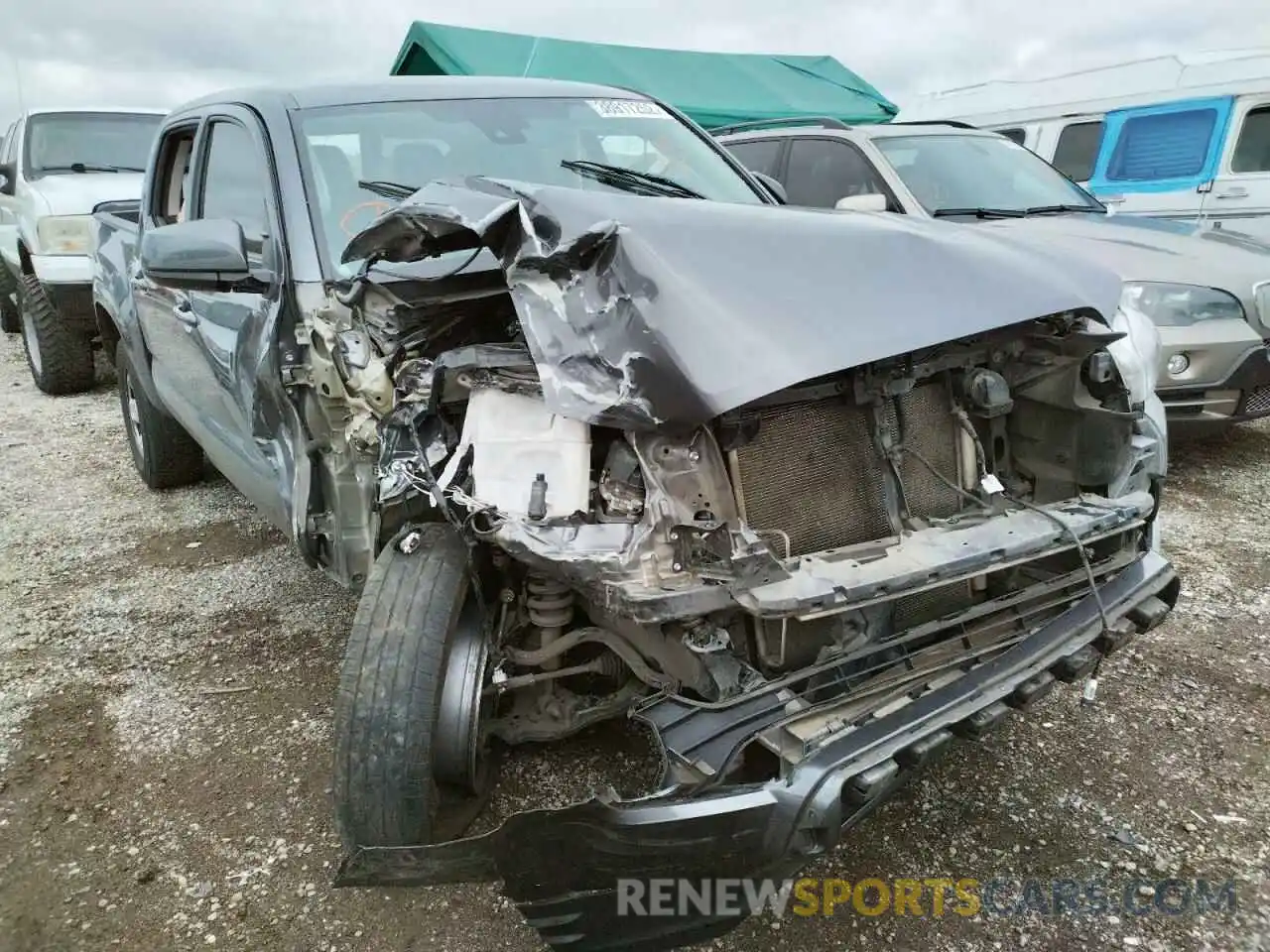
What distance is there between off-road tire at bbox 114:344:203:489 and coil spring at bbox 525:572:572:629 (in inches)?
124

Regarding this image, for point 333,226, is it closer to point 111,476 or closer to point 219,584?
point 219,584

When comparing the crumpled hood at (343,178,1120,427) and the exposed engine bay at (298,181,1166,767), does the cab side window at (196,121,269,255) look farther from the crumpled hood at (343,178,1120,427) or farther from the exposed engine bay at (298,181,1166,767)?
the crumpled hood at (343,178,1120,427)

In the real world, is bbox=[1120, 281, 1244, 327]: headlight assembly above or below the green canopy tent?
below

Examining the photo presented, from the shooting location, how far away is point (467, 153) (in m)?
2.91

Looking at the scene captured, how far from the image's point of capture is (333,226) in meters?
2.64

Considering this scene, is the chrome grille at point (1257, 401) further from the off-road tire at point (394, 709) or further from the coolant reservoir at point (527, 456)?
the off-road tire at point (394, 709)

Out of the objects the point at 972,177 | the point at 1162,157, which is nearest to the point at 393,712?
the point at 972,177

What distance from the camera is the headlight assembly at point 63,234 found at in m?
6.47

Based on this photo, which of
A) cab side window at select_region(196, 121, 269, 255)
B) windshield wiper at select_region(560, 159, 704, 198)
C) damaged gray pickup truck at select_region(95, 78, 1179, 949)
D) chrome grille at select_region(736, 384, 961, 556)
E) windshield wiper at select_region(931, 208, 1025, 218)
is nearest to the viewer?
damaged gray pickup truck at select_region(95, 78, 1179, 949)

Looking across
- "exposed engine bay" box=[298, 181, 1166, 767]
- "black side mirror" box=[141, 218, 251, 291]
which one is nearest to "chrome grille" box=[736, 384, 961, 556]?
"exposed engine bay" box=[298, 181, 1166, 767]

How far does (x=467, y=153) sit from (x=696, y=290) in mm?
1381

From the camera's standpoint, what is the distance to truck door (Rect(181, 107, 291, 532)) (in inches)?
105

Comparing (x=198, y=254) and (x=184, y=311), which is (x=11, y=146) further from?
(x=198, y=254)

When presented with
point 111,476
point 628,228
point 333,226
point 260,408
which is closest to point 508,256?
point 628,228
